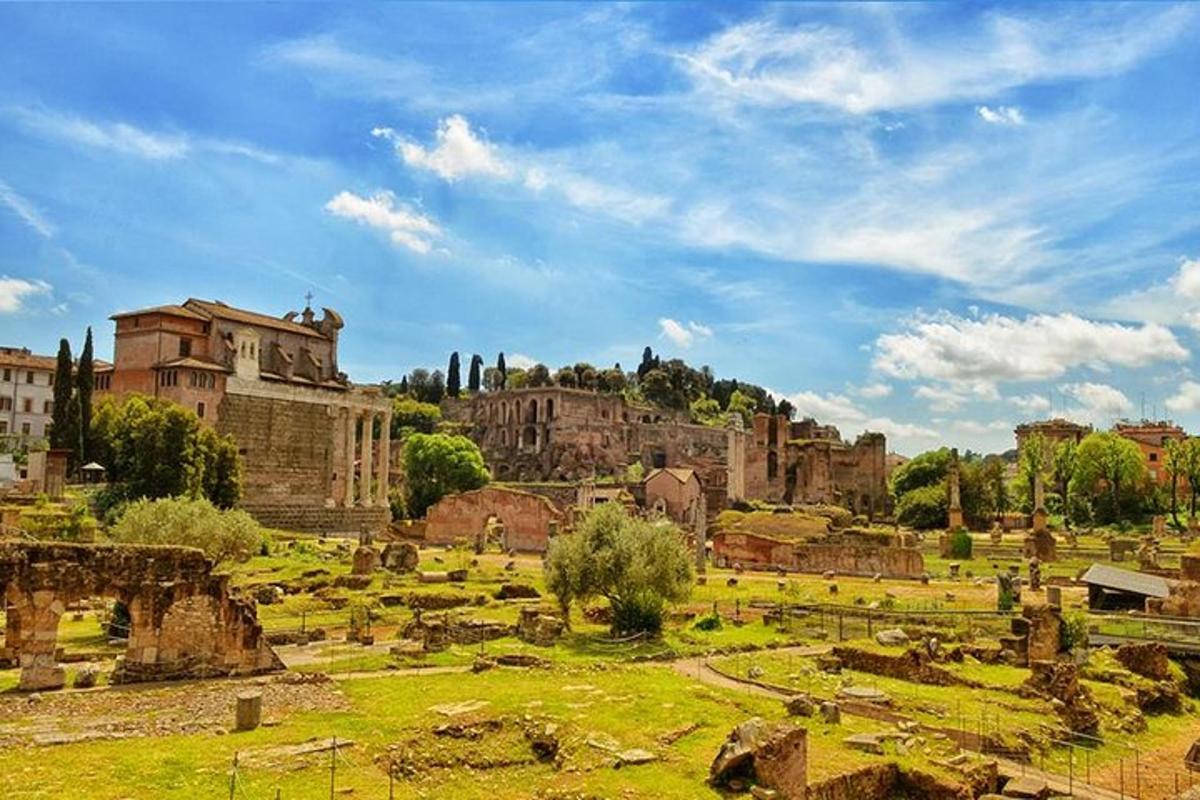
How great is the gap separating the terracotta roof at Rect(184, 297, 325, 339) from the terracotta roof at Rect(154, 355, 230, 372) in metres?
3.43

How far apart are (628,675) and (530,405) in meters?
99.7

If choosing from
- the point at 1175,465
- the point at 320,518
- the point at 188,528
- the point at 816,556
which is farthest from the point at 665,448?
the point at 188,528

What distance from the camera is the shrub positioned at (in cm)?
2784

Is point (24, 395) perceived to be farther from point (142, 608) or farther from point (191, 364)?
point (142, 608)

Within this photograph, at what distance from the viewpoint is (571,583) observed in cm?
2862

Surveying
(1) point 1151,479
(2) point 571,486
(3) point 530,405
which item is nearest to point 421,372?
(3) point 530,405

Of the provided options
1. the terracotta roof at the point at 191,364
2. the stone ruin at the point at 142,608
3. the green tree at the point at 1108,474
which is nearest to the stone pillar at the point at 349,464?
the terracotta roof at the point at 191,364

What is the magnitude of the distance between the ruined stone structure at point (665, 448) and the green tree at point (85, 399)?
48.7 m

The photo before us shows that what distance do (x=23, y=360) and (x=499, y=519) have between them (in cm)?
4176

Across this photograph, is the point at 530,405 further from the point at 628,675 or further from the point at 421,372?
the point at 628,675

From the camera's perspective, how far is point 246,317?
2516 inches

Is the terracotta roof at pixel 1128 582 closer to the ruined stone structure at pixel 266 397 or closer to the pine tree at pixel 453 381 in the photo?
the ruined stone structure at pixel 266 397

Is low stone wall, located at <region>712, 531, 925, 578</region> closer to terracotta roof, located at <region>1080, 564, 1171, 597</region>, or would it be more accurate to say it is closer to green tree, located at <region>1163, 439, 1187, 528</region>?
terracotta roof, located at <region>1080, 564, 1171, 597</region>

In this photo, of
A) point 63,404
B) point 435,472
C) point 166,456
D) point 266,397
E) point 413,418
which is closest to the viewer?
point 166,456
